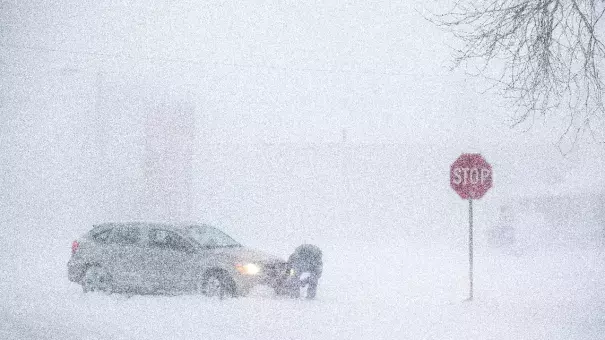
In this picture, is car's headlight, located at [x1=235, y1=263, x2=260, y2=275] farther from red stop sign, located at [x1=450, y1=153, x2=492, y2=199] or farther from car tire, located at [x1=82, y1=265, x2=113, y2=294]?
red stop sign, located at [x1=450, y1=153, x2=492, y2=199]

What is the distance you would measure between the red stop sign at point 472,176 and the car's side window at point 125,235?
6.61m

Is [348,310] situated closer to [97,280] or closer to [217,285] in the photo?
[217,285]

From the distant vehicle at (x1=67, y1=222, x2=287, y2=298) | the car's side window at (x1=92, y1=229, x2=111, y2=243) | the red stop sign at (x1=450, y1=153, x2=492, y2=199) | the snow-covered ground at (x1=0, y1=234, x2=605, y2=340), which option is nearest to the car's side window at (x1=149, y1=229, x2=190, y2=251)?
the distant vehicle at (x1=67, y1=222, x2=287, y2=298)

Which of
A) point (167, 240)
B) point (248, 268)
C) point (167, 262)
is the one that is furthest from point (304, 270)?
point (167, 240)

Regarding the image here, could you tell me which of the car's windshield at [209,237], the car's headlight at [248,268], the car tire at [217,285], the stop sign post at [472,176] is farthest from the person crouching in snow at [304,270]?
the stop sign post at [472,176]

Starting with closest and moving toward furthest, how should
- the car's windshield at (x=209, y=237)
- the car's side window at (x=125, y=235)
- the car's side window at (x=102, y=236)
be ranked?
the car's windshield at (x=209, y=237), the car's side window at (x=125, y=235), the car's side window at (x=102, y=236)

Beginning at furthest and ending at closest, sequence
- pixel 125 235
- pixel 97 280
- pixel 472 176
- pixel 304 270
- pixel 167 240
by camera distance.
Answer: pixel 125 235 < pixel 97 280 < pixel 167 240 < pixel 304 270 < pixel 472 176

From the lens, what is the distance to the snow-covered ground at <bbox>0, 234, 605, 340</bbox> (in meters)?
8.08

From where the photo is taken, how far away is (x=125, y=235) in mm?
12125

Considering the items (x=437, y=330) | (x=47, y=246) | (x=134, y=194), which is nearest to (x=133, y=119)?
(x=134, y=194)

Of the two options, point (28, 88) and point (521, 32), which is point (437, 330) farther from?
point (28, 88)

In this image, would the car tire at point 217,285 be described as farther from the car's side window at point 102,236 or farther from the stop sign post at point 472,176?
the stop sign post at point 472,176

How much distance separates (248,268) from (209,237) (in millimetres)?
1513

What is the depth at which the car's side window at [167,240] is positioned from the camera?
11437 millimetres
